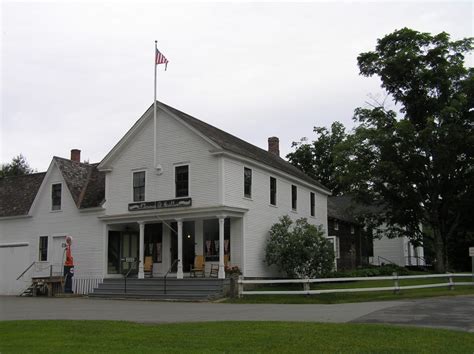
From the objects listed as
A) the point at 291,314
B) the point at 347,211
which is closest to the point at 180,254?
the point at 291,314

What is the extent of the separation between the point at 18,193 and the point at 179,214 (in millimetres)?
13916

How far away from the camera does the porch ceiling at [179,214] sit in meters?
24.9

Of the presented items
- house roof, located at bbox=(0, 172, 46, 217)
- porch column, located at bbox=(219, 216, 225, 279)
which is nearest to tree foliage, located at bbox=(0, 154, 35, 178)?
house roof, located at bbox=(0, 172, 46, 217)

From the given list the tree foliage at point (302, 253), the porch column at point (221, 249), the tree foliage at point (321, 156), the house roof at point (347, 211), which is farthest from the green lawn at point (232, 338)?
the tree foliage at point (321, 156)

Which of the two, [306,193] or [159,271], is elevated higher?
[306,193]

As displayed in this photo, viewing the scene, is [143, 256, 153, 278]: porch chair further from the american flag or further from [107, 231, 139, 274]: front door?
the american flag

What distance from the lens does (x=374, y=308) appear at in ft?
52.9

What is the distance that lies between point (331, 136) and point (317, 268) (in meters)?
34.8

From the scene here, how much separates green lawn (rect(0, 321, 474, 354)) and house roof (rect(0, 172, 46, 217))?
21.5 metres

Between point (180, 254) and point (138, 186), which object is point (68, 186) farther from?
point (180, 254)

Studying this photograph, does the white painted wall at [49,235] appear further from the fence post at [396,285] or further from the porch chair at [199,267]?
the fence post at [396,285]

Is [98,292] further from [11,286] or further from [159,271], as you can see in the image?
[11,286]

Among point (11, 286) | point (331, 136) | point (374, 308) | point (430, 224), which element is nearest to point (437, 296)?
point (374, 308)

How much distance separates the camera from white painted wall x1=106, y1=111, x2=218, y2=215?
25.8 m
